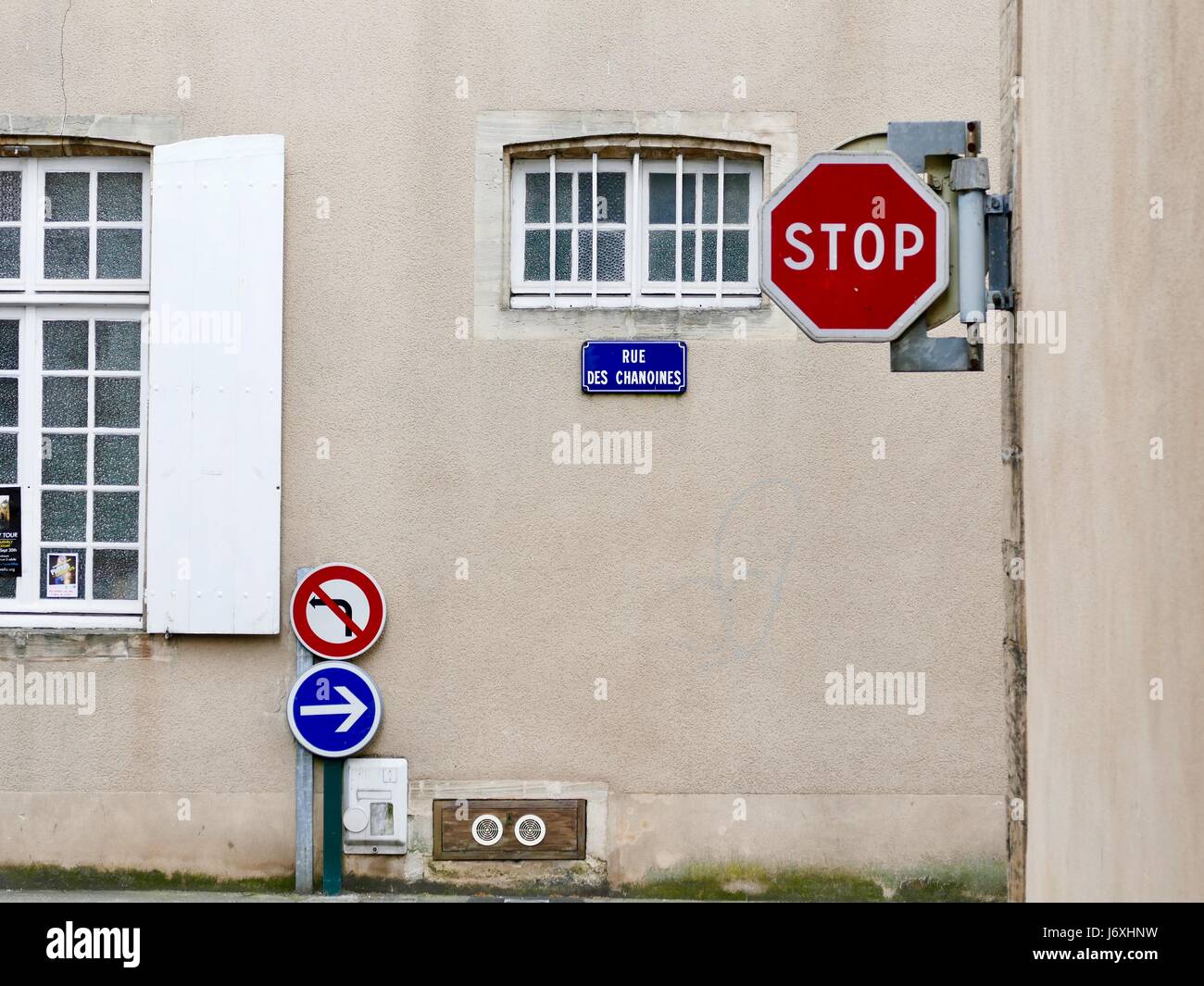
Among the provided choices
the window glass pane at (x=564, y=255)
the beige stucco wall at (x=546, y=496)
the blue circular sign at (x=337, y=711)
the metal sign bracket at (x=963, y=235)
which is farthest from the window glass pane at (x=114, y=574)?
the metal sign bracket at (x=963, y=235)

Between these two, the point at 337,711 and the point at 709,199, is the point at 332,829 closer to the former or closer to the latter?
the point at 337,711

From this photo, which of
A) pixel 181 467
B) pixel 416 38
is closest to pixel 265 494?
pixel 181 467

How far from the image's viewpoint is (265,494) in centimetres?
628

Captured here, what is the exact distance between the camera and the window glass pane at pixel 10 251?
21.3ft

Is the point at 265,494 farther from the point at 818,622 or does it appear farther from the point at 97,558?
the point at 818,622

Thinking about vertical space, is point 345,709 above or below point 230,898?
above

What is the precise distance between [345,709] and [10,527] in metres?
1.79

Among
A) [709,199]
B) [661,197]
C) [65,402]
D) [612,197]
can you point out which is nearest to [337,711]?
[65,402]

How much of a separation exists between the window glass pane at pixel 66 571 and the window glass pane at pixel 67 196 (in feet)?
5.03

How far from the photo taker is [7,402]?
6.52 m
